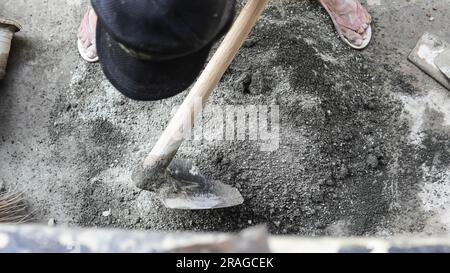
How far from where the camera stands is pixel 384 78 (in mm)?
2355

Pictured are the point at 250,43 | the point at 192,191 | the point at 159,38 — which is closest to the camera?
the point at 159,38

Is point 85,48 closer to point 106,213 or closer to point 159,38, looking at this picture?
point 106,213

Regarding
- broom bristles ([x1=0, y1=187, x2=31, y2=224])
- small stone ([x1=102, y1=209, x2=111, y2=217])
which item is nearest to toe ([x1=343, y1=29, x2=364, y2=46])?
small stone ([x1=102, y1=209, x2=111, y2=217])

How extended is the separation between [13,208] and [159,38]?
104 centimetres

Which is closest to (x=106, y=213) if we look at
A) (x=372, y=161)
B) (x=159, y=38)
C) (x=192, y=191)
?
(x=192, y=191)

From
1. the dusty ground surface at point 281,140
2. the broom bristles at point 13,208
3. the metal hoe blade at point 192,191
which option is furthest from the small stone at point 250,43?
the broom bristles at point 13,208

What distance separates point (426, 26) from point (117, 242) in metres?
2.06

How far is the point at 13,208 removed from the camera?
2.13m

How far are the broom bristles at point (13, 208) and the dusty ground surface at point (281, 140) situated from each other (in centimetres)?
4

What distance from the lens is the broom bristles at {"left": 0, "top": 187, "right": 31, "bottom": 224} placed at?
2.06 meters

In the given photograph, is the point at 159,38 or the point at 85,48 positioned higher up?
the point at 159,38

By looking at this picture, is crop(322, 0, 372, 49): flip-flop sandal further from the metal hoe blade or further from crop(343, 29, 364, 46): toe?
the metal hoe blade
